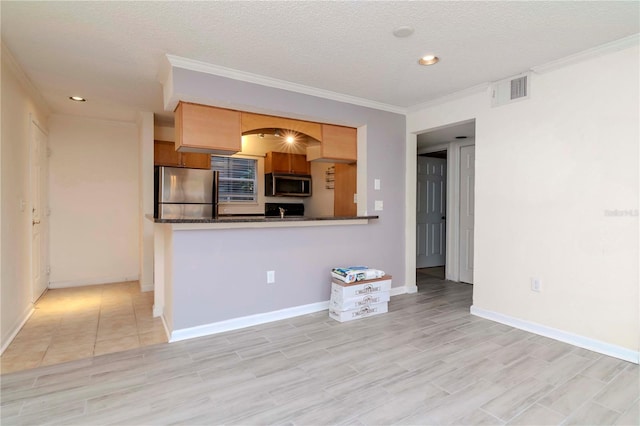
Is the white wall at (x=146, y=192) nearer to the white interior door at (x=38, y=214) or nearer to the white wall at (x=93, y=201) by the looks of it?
the white wall at (x=93, y=201)

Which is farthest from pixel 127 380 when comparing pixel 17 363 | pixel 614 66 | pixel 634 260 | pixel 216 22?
pixel 614 66

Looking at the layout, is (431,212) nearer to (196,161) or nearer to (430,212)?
(430,212)

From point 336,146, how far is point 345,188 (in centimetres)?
70

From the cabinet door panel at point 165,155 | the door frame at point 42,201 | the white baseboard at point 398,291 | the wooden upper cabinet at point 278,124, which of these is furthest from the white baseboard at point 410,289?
the door frame at point 42,201

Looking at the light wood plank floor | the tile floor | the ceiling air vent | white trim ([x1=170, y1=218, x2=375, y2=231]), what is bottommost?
the light wood plank floor

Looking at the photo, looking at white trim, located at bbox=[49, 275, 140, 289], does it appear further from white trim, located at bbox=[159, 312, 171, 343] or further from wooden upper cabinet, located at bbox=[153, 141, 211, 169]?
white trim, located at bbox=[159, 312, 171, 343]

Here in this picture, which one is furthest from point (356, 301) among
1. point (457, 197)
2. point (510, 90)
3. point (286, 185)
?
point (286, 185)

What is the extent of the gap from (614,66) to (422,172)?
3556 mm

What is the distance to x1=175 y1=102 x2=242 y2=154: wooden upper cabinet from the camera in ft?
9.82

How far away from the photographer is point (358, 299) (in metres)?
3.35

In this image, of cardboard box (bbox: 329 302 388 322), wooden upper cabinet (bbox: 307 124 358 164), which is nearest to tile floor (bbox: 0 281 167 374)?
cardboard box (bbox: 329 302 388 322)

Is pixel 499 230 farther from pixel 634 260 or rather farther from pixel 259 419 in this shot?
pixel 259 419

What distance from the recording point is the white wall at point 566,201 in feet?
8.21

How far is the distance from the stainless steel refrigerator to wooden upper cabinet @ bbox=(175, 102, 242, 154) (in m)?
1.70
